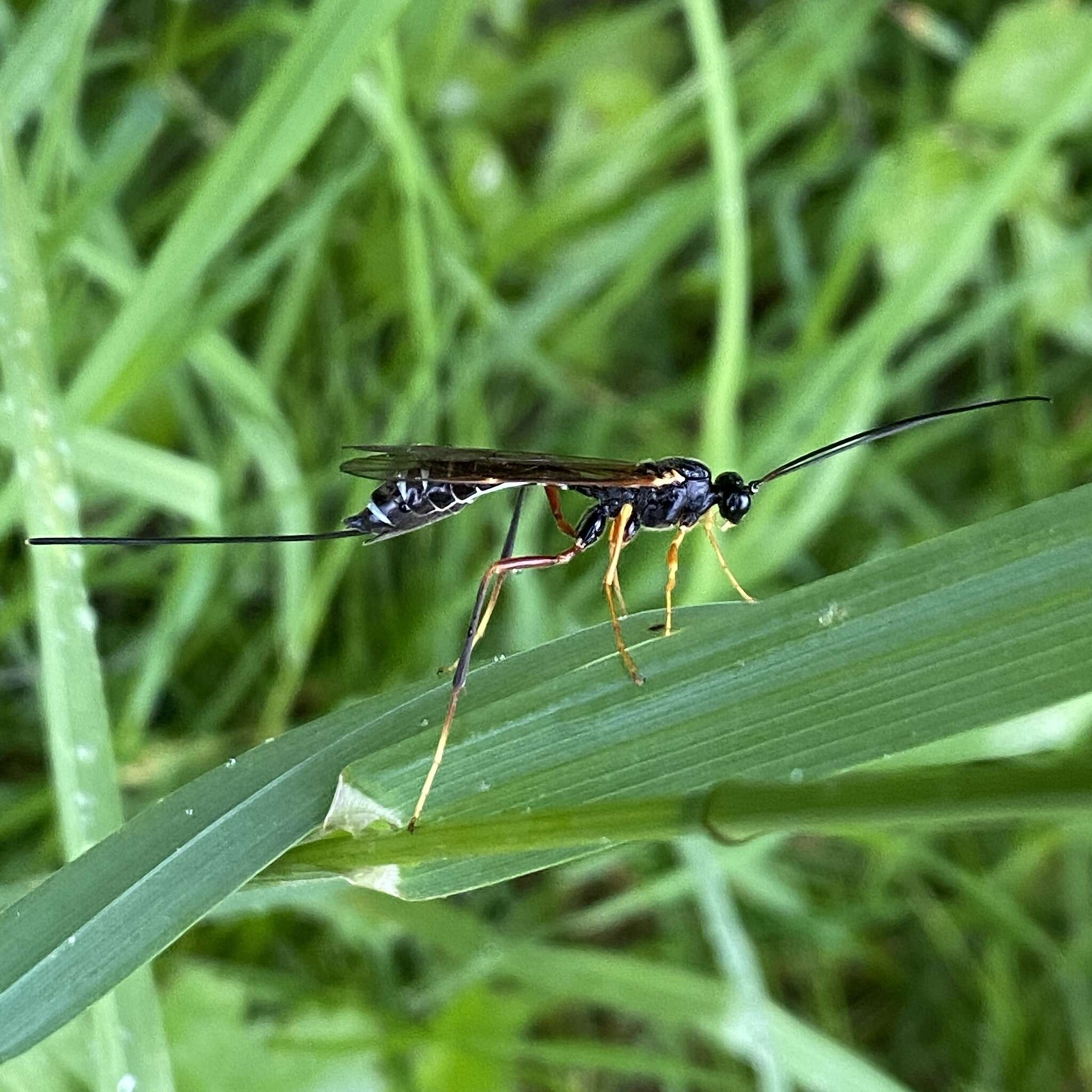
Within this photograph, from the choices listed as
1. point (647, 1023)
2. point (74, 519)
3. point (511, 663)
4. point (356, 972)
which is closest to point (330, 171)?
point (74, 519)

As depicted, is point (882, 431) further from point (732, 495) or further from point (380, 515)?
point (380, 515)

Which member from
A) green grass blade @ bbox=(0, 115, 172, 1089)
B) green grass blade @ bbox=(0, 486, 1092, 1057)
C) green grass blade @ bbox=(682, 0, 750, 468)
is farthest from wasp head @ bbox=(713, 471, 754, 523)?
green grass blade @ bbox=(0, 115, 172, 1089)

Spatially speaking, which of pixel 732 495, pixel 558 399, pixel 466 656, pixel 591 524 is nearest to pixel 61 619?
pixel 466 656

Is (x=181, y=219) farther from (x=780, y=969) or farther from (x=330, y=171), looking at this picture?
(x=780, y=969)

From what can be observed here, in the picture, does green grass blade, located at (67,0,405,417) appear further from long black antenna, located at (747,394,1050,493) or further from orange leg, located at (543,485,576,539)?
long black antenna, located at (747,394,1050,493)

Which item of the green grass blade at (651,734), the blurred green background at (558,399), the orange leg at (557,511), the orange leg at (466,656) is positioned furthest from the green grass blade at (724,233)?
the green grass blade at (651,734)

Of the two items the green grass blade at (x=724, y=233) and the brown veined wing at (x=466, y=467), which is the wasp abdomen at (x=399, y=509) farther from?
the green grass blade at (x=724, y=233)
